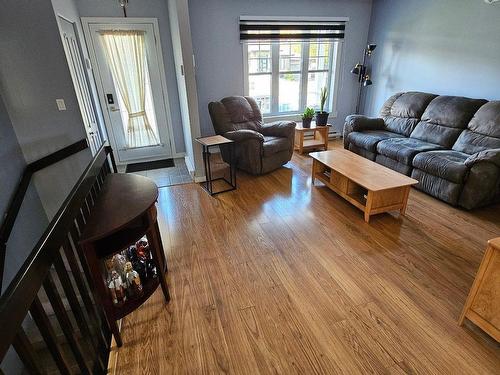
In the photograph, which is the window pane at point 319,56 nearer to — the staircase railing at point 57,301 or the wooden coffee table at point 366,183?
the wooden coffee table at point 366,183

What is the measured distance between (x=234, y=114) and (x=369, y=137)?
79.5 inches

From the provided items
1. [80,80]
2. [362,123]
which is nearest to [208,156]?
[80,80]

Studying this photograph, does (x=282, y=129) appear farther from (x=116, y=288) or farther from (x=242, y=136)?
(x=116, y=288)

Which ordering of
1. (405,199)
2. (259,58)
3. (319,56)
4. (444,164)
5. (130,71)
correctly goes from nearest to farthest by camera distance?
(405,199) < (444,164) < (130,71) < (259,58) < (319,56)

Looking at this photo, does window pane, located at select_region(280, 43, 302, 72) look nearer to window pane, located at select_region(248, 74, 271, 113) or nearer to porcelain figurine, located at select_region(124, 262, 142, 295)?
window pane, located at select_region(248, 74, 271, 113)

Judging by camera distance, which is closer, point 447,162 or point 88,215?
point 88,215

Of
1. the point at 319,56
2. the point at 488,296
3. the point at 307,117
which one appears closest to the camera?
the point at 488,296

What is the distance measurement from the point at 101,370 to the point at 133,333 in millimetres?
326

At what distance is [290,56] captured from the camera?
5023 millimetres

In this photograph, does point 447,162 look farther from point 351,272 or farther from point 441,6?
point 441,6

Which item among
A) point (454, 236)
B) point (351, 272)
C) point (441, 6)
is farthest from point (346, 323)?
point (441, 6)

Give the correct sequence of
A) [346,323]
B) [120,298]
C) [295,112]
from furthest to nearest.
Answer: [295,112] → [346,323] → [120,298]

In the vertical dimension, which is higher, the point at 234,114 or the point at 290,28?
the point at 290,28

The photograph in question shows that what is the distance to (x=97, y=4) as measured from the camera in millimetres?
3662
